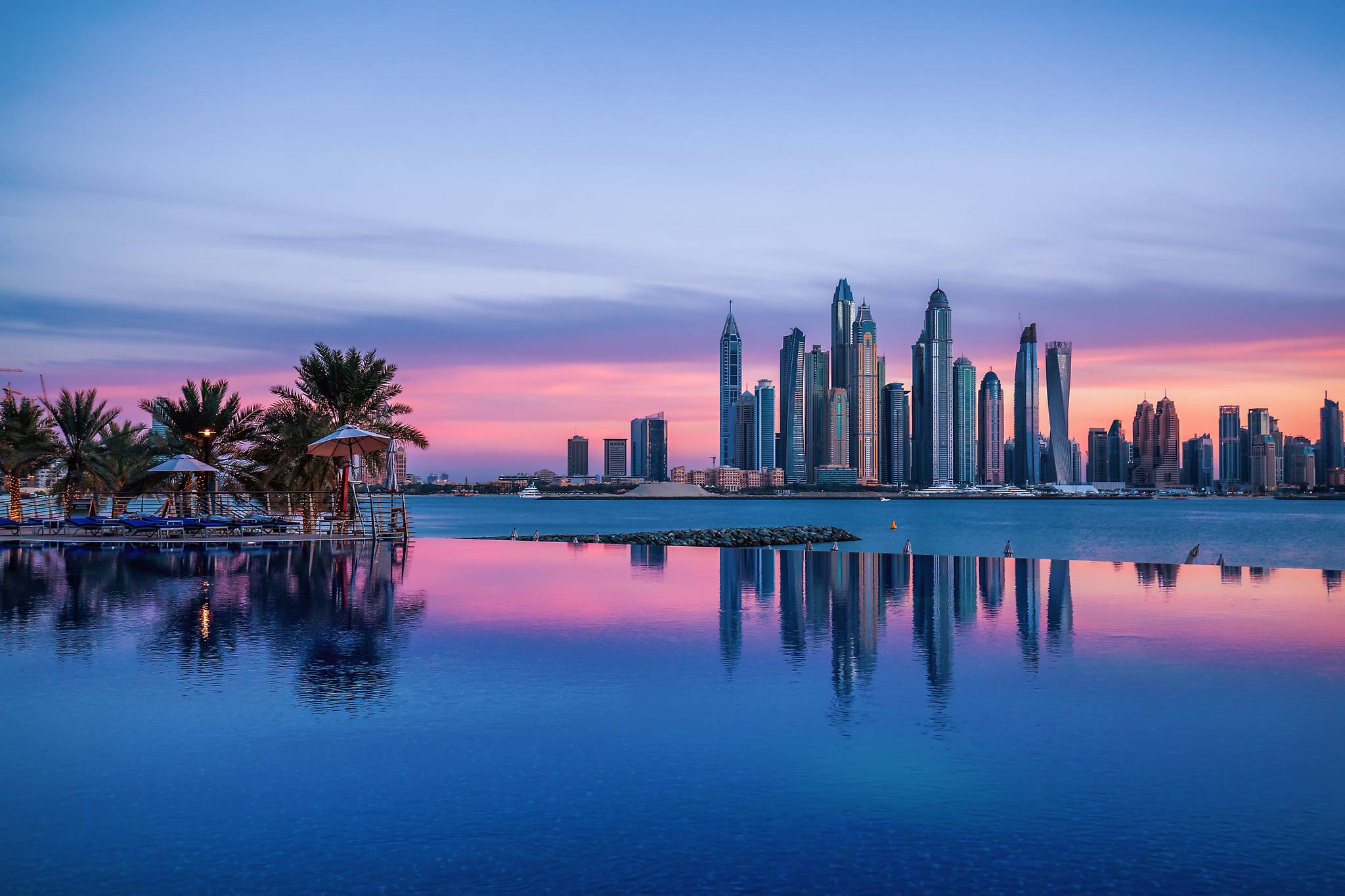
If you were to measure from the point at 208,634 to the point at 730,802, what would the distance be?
30.0ft

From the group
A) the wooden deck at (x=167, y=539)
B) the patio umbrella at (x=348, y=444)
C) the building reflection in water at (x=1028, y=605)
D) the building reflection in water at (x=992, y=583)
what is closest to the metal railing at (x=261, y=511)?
the wooden deck at (x=167, y=539)

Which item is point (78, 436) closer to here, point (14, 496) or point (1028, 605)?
point (14, 496)

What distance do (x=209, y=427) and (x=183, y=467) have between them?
5338 mm

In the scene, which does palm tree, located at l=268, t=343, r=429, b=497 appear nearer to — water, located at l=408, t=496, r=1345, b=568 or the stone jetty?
the stone jetty

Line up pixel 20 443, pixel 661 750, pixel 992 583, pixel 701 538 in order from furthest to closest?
pixel 701 538 → pixel 20 443 → pixel 992 583 → pixel 661 750

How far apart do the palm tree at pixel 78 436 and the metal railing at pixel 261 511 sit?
859 millimetres

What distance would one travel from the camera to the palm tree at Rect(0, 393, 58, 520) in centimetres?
3372

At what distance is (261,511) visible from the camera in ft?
116

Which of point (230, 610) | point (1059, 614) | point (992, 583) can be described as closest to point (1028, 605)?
point (1059, 614)

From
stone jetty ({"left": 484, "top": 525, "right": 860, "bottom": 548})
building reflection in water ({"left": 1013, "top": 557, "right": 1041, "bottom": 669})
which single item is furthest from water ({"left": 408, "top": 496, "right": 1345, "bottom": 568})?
building reflection in water ({"left": 1013, "top": 557, "right": 1041, "bottom": 669})

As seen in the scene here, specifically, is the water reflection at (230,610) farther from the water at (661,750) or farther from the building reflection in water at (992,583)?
the building reflection in water at (992,583)

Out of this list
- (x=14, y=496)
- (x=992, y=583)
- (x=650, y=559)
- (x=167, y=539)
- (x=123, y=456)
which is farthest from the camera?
(x=123, y=456)

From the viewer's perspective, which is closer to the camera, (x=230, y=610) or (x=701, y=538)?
(x=230, y=610)

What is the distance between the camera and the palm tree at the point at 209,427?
33.6 metres
